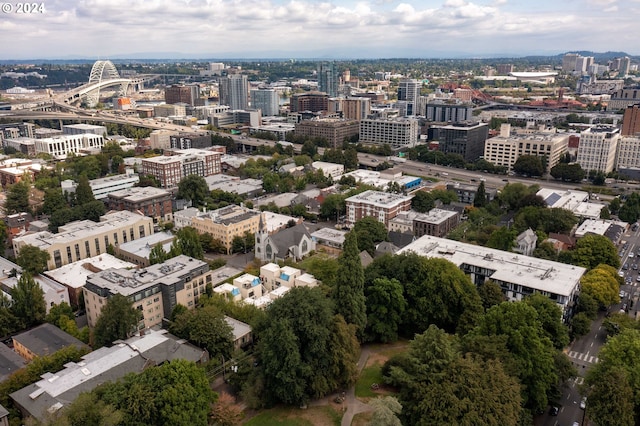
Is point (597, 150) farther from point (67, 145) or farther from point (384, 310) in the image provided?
point (67, 145)

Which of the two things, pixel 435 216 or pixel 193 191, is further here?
pixel 193 191

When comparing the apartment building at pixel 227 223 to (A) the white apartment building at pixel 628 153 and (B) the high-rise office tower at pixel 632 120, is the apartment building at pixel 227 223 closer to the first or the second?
(A) the white apartment building at pixel 628 153

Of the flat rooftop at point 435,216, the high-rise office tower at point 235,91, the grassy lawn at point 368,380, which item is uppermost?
the high-rise office tower at point 235,91

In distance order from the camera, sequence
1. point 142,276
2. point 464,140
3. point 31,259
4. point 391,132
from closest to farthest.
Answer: point 142,276, point 31,259, point 464,140, point 391,132

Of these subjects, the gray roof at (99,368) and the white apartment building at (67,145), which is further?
the white apartment building at (67,145)

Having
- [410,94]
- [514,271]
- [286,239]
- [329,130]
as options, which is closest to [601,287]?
[514,271]

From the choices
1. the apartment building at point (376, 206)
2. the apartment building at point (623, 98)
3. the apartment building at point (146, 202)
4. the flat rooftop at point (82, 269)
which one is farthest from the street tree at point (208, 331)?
the apartment building at point (623, 98)

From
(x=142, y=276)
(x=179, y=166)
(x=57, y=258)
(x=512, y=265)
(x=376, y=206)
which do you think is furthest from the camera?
(x=179, y=166)

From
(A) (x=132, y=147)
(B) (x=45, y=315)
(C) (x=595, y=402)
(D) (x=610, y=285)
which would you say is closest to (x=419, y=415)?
(C) (x=595, y=402)

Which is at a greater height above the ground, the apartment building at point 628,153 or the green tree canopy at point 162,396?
the apartment building at point 628,153

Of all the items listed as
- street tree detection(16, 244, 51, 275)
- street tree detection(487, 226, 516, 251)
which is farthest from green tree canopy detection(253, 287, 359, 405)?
street tree detection(16, 244, 51, 275)
